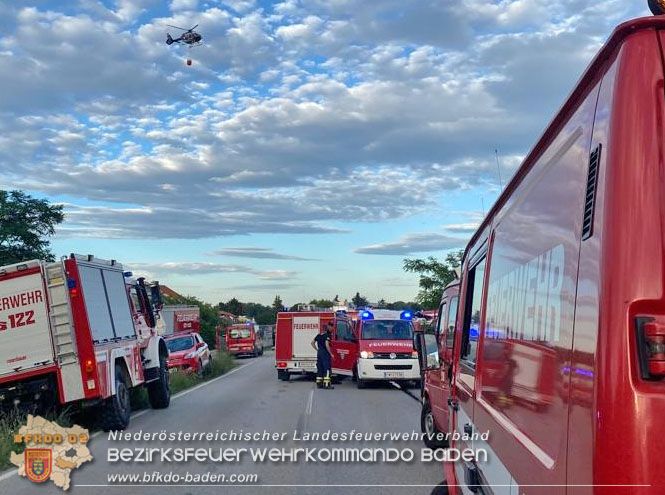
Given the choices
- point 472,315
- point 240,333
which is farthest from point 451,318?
point 240,333

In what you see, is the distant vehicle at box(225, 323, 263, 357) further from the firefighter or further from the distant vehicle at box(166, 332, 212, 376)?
the firefighter

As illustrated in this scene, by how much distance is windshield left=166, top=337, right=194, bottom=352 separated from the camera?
79.3 feet

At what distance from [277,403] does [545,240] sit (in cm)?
1313

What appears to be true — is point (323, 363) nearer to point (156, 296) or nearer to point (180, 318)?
point (156, 296)

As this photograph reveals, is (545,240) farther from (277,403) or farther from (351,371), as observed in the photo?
(351,371)

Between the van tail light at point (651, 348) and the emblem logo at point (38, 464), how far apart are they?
25.0ft

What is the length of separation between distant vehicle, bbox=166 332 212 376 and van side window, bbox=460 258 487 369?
18571 millimetres

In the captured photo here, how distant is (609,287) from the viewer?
1695mm

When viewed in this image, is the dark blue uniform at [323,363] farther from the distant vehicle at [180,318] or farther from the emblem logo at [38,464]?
the distant vehicle at [180,318]

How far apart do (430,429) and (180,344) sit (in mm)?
17170

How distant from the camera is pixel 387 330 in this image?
20.0 metres

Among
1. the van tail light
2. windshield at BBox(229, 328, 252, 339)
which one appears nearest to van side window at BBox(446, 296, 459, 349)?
the van tail light

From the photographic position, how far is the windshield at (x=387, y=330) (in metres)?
19.7

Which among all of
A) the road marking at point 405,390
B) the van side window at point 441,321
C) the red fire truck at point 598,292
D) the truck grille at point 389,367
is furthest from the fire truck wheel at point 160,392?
the red fire truck at point 598,292
